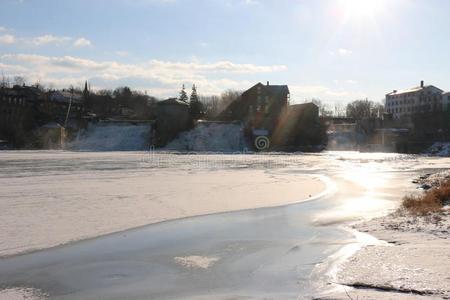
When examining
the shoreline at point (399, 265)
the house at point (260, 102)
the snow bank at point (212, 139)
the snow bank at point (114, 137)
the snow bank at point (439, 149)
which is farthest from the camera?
the house at point (260, 102)

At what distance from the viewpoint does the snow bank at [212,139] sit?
7919cm

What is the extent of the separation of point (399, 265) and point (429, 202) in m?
9.93

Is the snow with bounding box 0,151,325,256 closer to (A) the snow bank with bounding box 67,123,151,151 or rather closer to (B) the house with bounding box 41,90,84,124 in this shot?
(A) the snow bank with bounding box 67,123,151,151

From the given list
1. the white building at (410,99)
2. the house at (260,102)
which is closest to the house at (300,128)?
the house at (260,102)

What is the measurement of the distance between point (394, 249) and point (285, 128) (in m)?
78.0

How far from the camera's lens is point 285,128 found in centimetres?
8844

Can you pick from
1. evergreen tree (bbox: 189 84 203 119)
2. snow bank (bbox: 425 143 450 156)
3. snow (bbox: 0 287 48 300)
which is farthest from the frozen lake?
evergreen tree (bbox: 189 84 203 119)

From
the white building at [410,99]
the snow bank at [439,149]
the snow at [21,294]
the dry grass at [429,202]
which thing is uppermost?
the white building at [410,99]

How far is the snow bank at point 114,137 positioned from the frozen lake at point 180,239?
5315cm

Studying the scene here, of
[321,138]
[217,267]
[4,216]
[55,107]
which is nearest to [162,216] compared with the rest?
[4,216]

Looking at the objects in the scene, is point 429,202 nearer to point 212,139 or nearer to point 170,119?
point 212,139

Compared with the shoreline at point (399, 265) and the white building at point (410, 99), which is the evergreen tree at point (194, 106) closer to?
the white building at point (410, 99)

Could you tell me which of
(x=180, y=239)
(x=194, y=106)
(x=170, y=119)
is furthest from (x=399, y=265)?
(x=194, y=106)

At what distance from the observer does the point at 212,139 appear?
8194 cm
